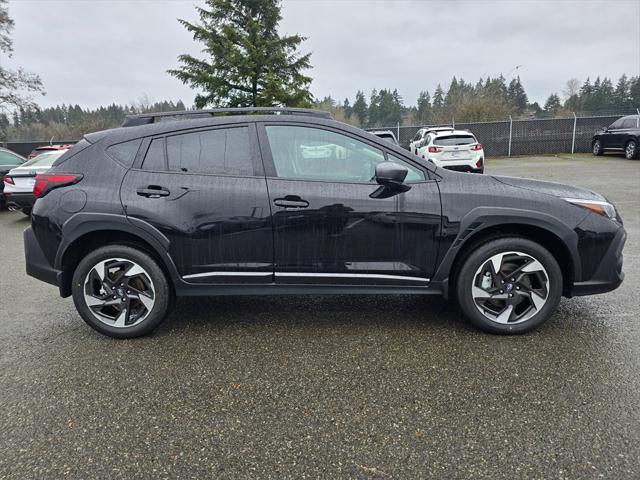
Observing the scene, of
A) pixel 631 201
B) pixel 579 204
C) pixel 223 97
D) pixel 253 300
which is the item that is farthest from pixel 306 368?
pixel 223 97

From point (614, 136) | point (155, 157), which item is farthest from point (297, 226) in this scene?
point (614, 136)

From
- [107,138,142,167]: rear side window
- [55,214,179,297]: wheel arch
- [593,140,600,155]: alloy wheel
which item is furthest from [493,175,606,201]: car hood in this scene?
[593,140,600,155]: alloy wheel

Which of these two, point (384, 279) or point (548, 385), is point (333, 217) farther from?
point (548, 385)

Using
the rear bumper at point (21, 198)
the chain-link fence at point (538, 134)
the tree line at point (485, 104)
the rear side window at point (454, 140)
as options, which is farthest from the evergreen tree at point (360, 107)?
the rear bumper at point (21, 198)

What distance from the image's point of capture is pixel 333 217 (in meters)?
3.10

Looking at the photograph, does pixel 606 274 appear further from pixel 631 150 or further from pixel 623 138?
pixel 623 138

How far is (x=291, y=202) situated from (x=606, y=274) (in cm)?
237

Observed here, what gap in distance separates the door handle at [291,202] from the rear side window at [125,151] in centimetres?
117

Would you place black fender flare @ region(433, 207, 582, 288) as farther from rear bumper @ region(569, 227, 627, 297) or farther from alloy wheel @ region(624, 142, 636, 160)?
alloy wheel @ region(624, 142, 636, 160)

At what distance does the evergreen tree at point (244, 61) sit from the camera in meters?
18.0

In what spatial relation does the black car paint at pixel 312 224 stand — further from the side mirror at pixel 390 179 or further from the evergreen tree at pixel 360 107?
the evergreen tree at pixel 360 107

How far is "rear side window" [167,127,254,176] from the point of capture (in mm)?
3201

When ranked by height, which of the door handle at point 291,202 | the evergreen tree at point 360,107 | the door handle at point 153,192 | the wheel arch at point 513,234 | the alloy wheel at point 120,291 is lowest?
the alloy wheel at point 120,291

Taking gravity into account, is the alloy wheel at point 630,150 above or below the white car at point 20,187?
above
